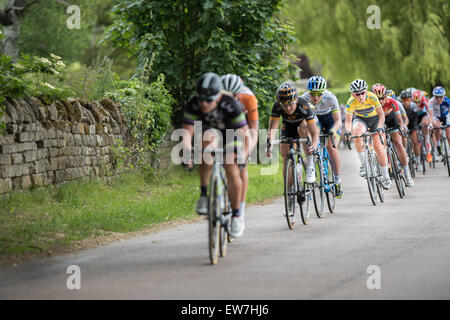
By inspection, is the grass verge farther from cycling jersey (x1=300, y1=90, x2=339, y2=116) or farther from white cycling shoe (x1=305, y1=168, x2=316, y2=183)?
cycling jersey (x1=300, y1=90, x2=339, y2=116)

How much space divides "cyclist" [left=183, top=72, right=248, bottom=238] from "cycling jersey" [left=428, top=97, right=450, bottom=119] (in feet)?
43.0

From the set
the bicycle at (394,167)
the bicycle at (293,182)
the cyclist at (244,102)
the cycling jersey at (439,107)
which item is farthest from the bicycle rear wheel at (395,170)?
the cyclist at (244,102)

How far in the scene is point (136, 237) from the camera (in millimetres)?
10508

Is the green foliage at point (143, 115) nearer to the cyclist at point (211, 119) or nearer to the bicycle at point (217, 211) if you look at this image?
the cyclist at point (211, 119)

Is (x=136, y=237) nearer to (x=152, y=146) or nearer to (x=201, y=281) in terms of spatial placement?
(x=201, y=281)

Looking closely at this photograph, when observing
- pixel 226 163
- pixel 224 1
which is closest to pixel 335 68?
pixel 224 1

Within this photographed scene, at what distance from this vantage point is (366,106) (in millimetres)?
14312

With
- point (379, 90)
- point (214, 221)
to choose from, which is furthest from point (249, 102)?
point (379, 90)

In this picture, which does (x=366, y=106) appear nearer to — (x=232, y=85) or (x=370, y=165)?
(x=370, y=165)

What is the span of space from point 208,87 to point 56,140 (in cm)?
588

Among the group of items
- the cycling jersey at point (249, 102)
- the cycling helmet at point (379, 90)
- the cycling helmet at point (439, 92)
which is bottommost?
the cycling jersey at point (249, 102)

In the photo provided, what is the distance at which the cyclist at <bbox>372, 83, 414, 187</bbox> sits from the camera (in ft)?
51.2

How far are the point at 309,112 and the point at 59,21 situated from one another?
87.8 ft

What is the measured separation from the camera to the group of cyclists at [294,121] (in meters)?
8.31
